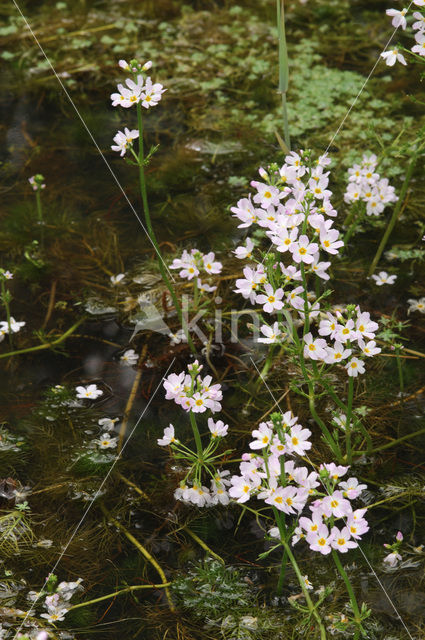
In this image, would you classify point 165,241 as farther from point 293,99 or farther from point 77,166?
point 293,99

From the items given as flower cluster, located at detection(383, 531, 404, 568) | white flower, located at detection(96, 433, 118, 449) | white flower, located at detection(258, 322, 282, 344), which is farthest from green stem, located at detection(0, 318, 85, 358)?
flower cluster, located at detection(383, 531, 404, 568)

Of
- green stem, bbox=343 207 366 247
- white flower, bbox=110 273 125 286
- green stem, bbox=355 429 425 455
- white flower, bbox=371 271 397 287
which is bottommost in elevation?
green stem, bbox=355 429 425 455

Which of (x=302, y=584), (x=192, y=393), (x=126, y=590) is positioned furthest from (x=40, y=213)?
(x=302, y=584)

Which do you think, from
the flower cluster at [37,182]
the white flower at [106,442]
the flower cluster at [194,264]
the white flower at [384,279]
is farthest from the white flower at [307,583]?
the flower cluster at [37,182]

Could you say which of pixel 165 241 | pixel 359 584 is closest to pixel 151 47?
pixel 165 241

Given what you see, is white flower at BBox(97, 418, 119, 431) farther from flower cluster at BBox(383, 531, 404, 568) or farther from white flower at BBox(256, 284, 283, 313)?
flower cluster at BBox(383, 531, 404, 568)

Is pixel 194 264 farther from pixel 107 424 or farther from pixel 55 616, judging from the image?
pixel 55 616
